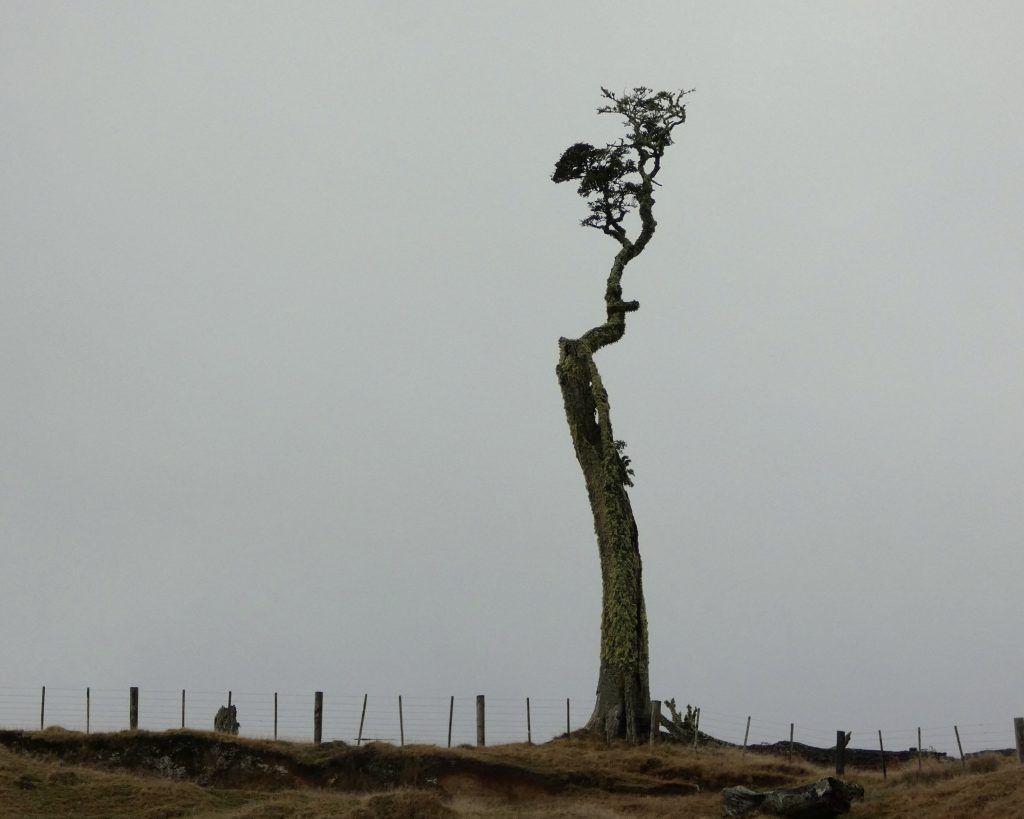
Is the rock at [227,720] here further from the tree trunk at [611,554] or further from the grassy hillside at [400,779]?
the tree trunk at [611,554]

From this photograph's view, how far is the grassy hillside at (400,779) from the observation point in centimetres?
2655

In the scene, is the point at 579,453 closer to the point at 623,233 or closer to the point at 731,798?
the point at 623,233

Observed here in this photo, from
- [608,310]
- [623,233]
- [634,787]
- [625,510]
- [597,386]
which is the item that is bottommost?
[634,787]

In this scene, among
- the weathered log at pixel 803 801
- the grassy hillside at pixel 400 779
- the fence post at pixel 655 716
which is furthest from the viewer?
the fence post at pixel 655 716

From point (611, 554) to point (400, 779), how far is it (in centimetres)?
1065

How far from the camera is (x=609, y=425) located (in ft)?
129

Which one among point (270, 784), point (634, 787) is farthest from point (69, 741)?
point (634, 787)

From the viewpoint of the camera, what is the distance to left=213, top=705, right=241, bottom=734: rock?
36.7 metres

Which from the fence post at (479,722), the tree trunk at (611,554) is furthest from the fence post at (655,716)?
the fence post at (479,722)

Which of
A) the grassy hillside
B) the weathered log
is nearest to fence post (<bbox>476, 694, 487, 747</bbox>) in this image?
the grassy hillside

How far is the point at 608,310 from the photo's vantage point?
42625mm

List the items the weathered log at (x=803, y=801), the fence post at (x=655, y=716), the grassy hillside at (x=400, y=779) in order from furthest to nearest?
the fence post at (x=655, y=716) → the grassy hillside at (x=400, y=779) → the weathered log at (x=803, y=801)

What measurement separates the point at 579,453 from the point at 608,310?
5.74m

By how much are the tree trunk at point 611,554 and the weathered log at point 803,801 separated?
30.1 feet
